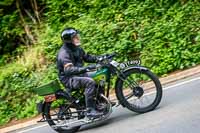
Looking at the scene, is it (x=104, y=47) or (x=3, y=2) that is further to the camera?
(x=3, y=2)

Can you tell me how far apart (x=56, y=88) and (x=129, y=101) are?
52.8 inches

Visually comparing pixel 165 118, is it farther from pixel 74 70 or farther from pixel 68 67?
pixel 68 67

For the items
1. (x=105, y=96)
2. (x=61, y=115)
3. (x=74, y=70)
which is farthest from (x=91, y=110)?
(x=74, y=70)

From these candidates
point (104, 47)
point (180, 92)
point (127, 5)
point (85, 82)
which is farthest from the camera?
point (127, 5)

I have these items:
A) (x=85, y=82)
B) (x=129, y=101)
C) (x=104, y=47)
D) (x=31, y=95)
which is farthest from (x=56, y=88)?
(x=104, y=47)

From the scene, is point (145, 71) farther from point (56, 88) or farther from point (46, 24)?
point (46, 24)

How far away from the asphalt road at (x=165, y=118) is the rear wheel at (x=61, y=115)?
303 mm

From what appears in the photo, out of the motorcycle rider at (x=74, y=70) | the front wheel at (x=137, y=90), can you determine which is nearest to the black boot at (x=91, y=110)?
the motorcycle rider at (x=74, y=70)

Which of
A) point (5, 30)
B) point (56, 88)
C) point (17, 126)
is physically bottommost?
point (17, 126)

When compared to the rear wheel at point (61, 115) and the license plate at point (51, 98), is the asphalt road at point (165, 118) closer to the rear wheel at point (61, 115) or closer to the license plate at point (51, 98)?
the rear wheel at point (61, 115)

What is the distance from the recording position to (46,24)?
15.5 metres

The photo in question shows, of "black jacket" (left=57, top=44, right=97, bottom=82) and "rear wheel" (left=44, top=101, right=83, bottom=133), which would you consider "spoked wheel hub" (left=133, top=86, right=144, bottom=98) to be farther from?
"rear wheel" (left=44, top=101, right=83, bottom=133)

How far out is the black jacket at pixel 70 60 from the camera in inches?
329

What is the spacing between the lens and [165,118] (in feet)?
26.4
